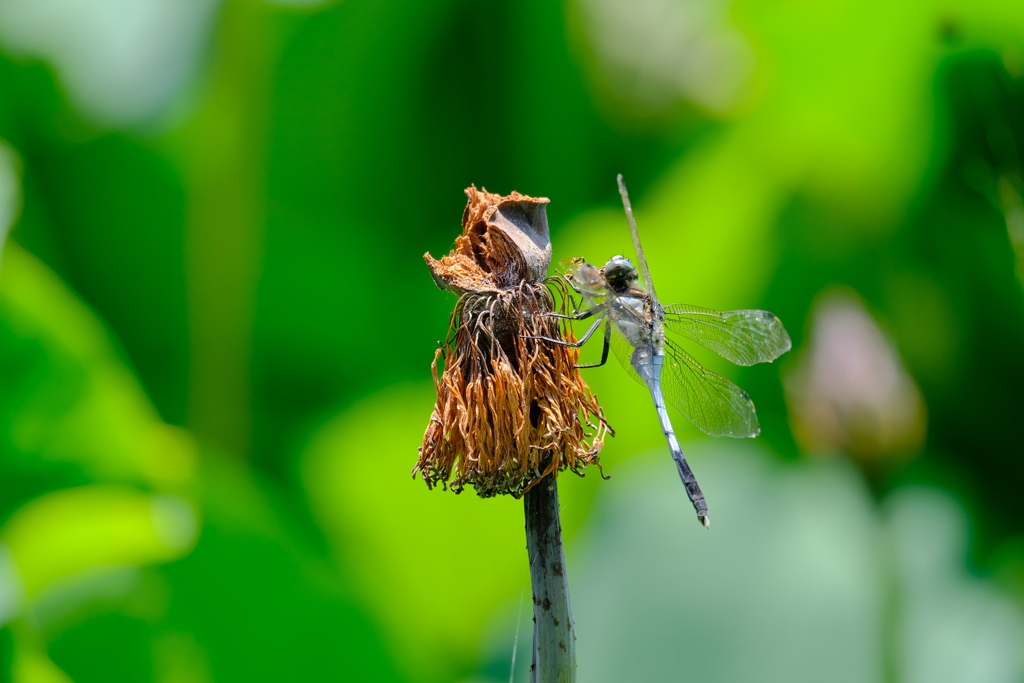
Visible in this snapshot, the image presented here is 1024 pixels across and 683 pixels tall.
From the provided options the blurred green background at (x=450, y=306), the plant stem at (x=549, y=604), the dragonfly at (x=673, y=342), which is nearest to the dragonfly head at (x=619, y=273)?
the dragonfly at (x=673, y=342)

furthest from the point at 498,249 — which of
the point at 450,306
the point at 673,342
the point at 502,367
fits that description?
the point at 450,306

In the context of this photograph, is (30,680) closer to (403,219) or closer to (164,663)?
(164,663)

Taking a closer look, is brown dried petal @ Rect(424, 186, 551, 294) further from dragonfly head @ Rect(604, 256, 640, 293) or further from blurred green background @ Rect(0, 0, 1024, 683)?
blurred green background @ Rect(0, 0, 1024, 683)

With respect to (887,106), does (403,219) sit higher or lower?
higher

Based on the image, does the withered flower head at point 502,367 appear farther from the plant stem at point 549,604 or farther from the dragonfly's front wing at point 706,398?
the dragonfly's front wing at point 706,398

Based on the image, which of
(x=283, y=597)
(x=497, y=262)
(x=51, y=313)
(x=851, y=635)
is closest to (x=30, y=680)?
(x=283, y=597)

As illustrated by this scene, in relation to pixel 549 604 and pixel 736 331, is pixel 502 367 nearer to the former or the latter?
pixel 549 604
